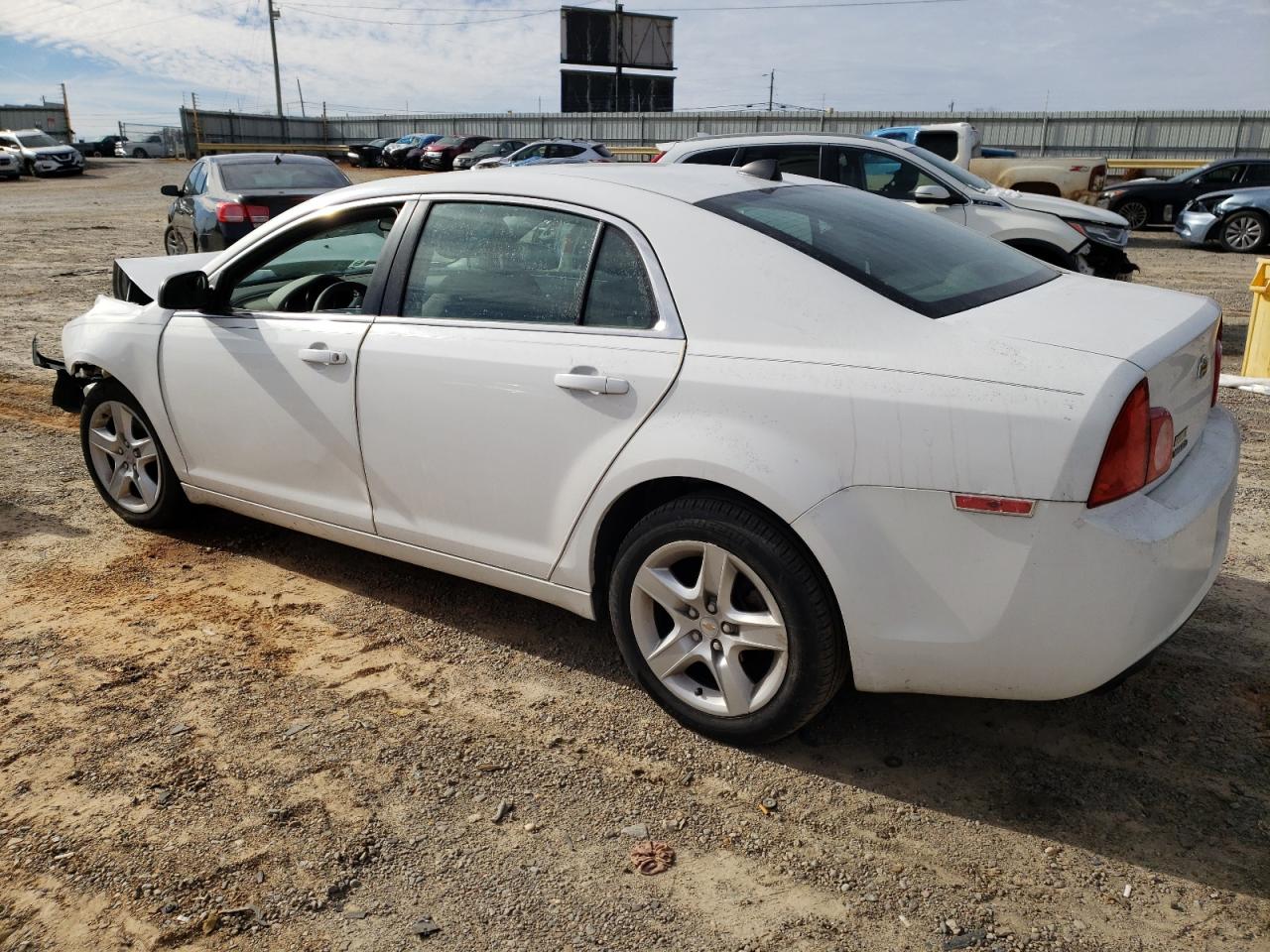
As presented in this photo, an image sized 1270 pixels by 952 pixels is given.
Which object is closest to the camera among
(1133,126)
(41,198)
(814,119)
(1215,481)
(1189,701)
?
(1215,481)

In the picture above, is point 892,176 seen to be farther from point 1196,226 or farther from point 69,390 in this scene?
point 1196,226

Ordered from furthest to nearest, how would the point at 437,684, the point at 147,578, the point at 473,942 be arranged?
the point at 147,578 < the point at 437,684 < the point at 473,942

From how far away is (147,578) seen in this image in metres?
4.37

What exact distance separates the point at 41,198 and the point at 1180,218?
2796 centimetres

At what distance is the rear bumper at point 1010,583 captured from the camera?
243 centimetres

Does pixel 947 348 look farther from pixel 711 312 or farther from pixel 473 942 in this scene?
pixel 473 942

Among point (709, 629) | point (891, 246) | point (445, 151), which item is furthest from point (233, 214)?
point (445, 151)

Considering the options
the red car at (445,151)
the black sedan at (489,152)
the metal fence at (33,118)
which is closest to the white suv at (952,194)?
the black sedan at (489,152)

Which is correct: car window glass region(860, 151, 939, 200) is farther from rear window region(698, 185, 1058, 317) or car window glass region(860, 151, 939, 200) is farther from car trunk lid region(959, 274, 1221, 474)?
car trunk lid region(959, 274, 1221, 474)

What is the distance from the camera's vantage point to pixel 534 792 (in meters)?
2.89

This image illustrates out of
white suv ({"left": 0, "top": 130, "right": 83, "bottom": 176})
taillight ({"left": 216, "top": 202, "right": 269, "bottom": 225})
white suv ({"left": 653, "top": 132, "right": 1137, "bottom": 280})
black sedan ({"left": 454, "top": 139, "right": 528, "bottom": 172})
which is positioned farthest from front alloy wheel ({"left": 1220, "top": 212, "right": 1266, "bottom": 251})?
white suv ({"left": 0, "top": 130, "right": 83, "bottom": 176})

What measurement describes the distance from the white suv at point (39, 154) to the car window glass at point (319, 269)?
131 ft

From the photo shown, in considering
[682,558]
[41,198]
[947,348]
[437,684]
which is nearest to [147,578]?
[437,684]

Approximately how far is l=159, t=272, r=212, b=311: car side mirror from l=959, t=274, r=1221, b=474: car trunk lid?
2.90m
